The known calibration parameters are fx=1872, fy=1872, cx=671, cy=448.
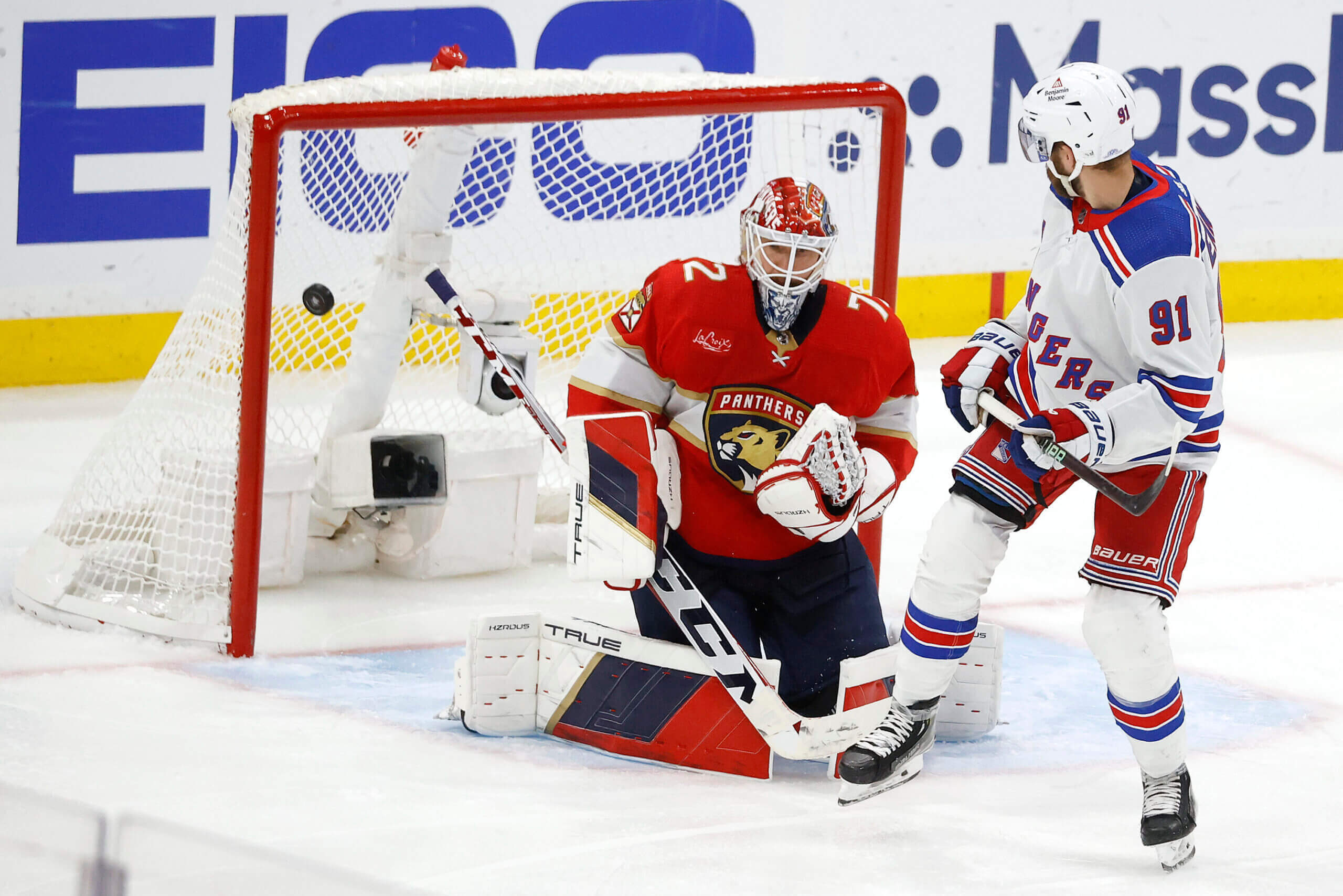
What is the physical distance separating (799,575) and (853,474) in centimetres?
27

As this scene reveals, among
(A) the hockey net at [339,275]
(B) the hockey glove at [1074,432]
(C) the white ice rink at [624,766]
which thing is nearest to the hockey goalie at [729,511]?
(C) the white ice rink at [624,766]

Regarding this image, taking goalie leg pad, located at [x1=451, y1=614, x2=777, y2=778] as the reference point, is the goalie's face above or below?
above

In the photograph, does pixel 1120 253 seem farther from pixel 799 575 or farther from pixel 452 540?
pixel 452 540

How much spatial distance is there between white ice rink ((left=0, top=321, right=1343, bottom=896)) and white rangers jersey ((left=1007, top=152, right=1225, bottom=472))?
2.00 ft

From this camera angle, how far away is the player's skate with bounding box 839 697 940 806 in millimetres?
2666

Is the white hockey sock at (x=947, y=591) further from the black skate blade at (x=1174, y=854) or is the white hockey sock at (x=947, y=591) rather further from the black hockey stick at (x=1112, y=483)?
the black skate blade at (x=1174, y=854)

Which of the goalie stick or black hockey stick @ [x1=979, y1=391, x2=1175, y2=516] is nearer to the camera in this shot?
black hockey stick @ [x1=979, y1=391, x2=1175, y2=516]

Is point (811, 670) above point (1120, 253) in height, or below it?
below

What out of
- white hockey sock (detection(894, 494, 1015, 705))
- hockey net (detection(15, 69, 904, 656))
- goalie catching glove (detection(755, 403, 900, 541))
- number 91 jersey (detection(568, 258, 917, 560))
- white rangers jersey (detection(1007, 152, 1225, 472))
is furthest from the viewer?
hockey net (detection(15, 69, 904, 656))

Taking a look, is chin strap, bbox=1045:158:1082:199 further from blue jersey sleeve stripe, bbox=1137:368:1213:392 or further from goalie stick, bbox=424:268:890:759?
goalie stick, bbox=424:268:890:759

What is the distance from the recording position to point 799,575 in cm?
300

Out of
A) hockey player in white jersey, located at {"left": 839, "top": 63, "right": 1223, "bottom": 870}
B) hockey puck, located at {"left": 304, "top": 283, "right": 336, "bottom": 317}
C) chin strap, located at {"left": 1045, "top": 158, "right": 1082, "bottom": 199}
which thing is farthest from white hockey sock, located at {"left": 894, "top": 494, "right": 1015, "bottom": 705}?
hockey puck, located at {"left": 304, "top": 283, "right": 336, "bottom": 317}

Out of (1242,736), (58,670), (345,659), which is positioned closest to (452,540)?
(345,659)

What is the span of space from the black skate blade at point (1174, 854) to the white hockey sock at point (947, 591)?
38 centimetres
